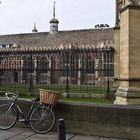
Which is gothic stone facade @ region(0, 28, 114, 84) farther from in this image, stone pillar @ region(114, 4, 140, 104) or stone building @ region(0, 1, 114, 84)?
stone pillar @ region(114, 4, 140, 104)

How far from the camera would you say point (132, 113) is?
24.1 feet

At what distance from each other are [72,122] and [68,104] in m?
0.41

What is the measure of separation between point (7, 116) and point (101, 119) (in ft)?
7.56

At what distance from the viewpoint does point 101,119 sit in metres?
7.62

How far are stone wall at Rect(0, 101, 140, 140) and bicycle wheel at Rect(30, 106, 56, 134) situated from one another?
289 millimetres

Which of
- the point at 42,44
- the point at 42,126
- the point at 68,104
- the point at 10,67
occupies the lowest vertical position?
the point at 42,126

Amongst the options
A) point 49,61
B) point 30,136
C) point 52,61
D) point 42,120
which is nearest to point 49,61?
point 49,61

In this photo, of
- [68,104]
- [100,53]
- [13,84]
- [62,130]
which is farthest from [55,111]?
[13,84]

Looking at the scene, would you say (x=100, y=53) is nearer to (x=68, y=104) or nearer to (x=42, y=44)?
(x=68, y=104)

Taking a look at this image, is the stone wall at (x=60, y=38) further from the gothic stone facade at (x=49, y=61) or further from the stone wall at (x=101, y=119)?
the stone wall at (x=101, y=119)

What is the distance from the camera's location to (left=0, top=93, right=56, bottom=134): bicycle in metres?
7.86

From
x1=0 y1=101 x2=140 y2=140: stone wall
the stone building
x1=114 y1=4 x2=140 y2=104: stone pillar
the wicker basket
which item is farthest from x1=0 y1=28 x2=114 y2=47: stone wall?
the wicker basket

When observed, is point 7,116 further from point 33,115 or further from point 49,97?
point 49,97

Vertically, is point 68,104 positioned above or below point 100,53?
below
